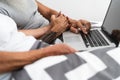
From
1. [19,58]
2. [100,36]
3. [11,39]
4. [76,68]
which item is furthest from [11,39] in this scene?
[100,36]

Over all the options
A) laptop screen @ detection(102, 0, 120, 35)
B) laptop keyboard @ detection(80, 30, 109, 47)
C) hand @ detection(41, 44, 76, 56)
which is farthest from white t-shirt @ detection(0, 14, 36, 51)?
laptop screen @ detection(102, 0, 120, 35)

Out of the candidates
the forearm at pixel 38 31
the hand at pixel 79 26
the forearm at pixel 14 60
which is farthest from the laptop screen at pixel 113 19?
the forearm at pixel 14 60

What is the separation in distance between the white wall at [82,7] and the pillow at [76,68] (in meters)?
1.17

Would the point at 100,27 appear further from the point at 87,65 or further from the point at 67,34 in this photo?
the point at 87,65

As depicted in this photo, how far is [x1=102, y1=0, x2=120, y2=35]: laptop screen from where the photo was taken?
1.32m

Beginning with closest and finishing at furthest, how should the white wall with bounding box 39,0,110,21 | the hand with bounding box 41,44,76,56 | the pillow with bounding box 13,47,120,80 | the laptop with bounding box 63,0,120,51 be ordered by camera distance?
the pillow with bounding box 13,47,120,80, the hand with bounding box 41,44,76,56, the laptop with bounding box 63,0,120,51, the white wall with bounding box 39,0,110,21

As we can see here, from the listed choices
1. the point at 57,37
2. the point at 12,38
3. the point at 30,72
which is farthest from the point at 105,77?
the point at 57,37

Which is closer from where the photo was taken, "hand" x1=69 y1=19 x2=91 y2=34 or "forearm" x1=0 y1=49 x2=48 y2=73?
"forearm" x1=0 y1=49 x2=48 y2=73

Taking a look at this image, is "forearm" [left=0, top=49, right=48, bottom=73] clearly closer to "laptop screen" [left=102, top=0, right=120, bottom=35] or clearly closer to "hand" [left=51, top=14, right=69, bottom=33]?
"hand" [left=51, top=14, right=69, bottom=33]

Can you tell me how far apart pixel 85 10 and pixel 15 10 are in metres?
0.86

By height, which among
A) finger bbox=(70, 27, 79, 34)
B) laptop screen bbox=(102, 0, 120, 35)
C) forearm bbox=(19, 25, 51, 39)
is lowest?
finger bbox=(70, 27, 79, 34)

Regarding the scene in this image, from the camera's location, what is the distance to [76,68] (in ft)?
2.50

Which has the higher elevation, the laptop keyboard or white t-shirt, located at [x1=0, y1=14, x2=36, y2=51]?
white t-shirt, located at [x1=0, y1=14, x2=36, y2=51]

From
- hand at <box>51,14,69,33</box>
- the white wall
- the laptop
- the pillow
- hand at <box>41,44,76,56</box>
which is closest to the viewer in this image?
the pillow
